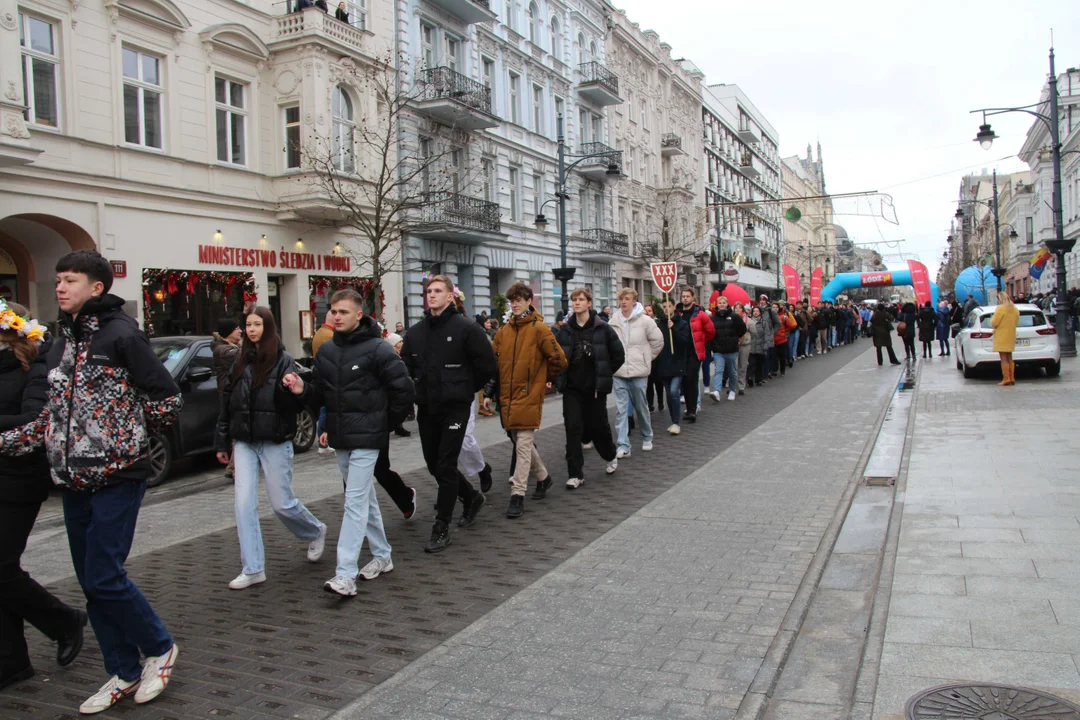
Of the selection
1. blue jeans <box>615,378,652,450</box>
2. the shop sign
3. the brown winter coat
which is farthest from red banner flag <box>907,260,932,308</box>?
the brown winter coat

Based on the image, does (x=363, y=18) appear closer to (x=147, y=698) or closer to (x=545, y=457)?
(x=545, y=457)

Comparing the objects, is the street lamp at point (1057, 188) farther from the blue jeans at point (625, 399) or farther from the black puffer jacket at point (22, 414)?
the black puffer jacket at point (22, 414)

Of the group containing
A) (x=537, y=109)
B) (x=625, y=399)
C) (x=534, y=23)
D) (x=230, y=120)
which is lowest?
(x=625, y=399)

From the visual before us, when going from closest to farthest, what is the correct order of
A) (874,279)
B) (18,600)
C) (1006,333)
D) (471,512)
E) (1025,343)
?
(18,600)
(471,512)
(1006,333)
(1025,343)
(874,279)

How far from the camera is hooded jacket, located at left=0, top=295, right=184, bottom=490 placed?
11.9 feet

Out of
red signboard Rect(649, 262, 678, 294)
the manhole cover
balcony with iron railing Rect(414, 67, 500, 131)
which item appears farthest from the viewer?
balcony with iron railing Rect(414, 67, 500, 131)

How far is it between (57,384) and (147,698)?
1.40 m

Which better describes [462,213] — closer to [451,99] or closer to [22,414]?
[451,99]

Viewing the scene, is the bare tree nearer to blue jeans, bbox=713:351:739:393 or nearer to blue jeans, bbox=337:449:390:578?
blue jeans, bbox=713:351:739:393

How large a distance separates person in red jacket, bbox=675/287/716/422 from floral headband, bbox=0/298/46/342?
9300 mm

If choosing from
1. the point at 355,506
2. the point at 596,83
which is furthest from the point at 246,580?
the point at 596,83

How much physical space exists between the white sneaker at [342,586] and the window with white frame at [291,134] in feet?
59.9

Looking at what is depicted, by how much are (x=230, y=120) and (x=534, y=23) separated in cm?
1828

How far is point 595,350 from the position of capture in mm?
8516
